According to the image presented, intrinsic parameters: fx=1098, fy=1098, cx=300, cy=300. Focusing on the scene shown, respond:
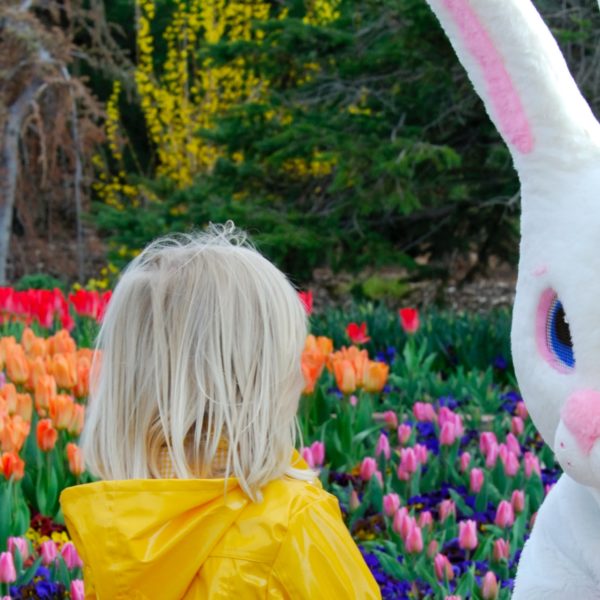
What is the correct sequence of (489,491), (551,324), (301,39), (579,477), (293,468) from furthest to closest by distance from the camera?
(301,39) < (489,491) < (293,468) < (551,324) < (579,477)

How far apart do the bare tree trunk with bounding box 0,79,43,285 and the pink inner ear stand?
27.3 ft

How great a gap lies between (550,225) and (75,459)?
1.64 m

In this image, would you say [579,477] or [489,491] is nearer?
[579,477]

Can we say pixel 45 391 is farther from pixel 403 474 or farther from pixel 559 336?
pixel 559 336

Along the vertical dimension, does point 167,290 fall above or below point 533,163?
below

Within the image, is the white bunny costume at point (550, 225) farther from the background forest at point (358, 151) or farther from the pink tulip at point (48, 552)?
the background forest at point (358, 151)

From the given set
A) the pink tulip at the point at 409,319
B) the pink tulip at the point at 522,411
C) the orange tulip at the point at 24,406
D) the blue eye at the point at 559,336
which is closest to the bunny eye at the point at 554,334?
the blue eye at the point at 559,336

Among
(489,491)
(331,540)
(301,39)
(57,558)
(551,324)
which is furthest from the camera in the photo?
(301,39)

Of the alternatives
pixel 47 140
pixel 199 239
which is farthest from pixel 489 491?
pixel 47 140

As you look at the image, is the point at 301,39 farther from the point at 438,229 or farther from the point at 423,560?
the point at 423,560

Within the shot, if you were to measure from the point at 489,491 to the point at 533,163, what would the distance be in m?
1.43

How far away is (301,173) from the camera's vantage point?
290 inches

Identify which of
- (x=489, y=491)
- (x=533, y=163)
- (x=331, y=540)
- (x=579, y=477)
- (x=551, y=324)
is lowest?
(x=489, y=491)

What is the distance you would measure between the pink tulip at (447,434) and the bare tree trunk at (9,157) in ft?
22.9
